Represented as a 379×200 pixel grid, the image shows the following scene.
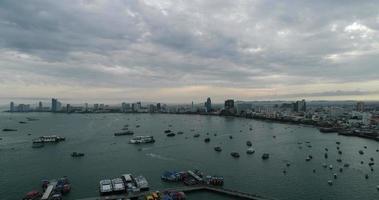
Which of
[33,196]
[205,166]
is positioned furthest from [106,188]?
[205,166]

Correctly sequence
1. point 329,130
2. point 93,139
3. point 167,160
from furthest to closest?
1. point 329,130
2. point 93,139
3. point 167,160

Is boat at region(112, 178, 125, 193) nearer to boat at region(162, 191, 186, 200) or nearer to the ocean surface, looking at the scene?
the ocean surface

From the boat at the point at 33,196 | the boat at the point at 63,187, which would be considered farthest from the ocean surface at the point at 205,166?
the boat at the point at 33,196

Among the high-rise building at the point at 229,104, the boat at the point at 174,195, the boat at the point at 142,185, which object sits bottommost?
the boat at the point at 174,195

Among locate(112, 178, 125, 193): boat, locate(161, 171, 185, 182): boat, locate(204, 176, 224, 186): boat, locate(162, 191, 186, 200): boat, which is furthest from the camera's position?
locate(161, 171, 185, 182): boat

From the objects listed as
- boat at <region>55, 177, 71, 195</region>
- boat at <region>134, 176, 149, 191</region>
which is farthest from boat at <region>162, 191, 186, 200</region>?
boat at <region>55, 177, 71, 195</region>

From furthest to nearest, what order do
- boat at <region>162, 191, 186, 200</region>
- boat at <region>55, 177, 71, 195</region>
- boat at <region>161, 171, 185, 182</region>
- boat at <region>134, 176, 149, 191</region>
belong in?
boat at <region>161, 171, 185, 182</region> < boat at <region>55, 177, 71, 195</region> < boat at <region>134, 176, 149, 191</region> < boat at <region>162, 191, 186, 200</region>

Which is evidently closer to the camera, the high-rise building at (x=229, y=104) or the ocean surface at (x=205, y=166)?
the ocean surface at (x=205, y=166)

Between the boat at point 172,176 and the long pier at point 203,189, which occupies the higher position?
the boat at point 172,176

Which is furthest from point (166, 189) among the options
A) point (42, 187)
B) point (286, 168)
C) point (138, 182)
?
point (286, 168)

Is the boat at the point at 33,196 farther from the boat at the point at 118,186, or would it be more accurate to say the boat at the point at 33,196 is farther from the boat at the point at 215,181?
the boat at the point at 215,181

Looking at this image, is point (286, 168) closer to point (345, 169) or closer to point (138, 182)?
point (345, 169)
